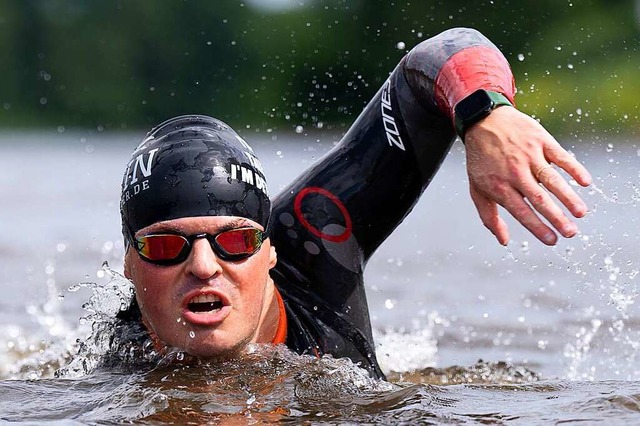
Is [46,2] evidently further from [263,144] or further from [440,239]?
[440,239]

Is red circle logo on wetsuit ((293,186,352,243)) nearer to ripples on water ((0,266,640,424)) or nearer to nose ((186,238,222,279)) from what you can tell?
ripples on water ((0,266,640,424))

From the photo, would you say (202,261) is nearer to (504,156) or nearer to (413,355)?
(504,156)

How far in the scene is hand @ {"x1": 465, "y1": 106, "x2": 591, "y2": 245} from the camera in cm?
344

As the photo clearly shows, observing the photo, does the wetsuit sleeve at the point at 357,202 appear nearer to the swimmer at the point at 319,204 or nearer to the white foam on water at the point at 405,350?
the swimmer at the point at 319,204

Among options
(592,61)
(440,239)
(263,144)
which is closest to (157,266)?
(440,239)

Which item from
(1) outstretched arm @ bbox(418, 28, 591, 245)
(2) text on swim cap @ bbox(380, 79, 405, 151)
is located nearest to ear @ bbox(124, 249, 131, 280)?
(2) text on swim cap @ bbox(380, 79, 405, 151)

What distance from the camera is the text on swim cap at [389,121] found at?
4.41 meters

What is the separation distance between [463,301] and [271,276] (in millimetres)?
4437

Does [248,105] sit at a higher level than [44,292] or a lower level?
higher

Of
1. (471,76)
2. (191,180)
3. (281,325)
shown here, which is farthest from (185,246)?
(471,76)

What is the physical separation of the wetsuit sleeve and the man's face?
1.37ft

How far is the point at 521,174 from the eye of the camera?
354 centimetres

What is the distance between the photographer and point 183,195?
13.0 feet

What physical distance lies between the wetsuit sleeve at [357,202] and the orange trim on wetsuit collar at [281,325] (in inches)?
2.9
